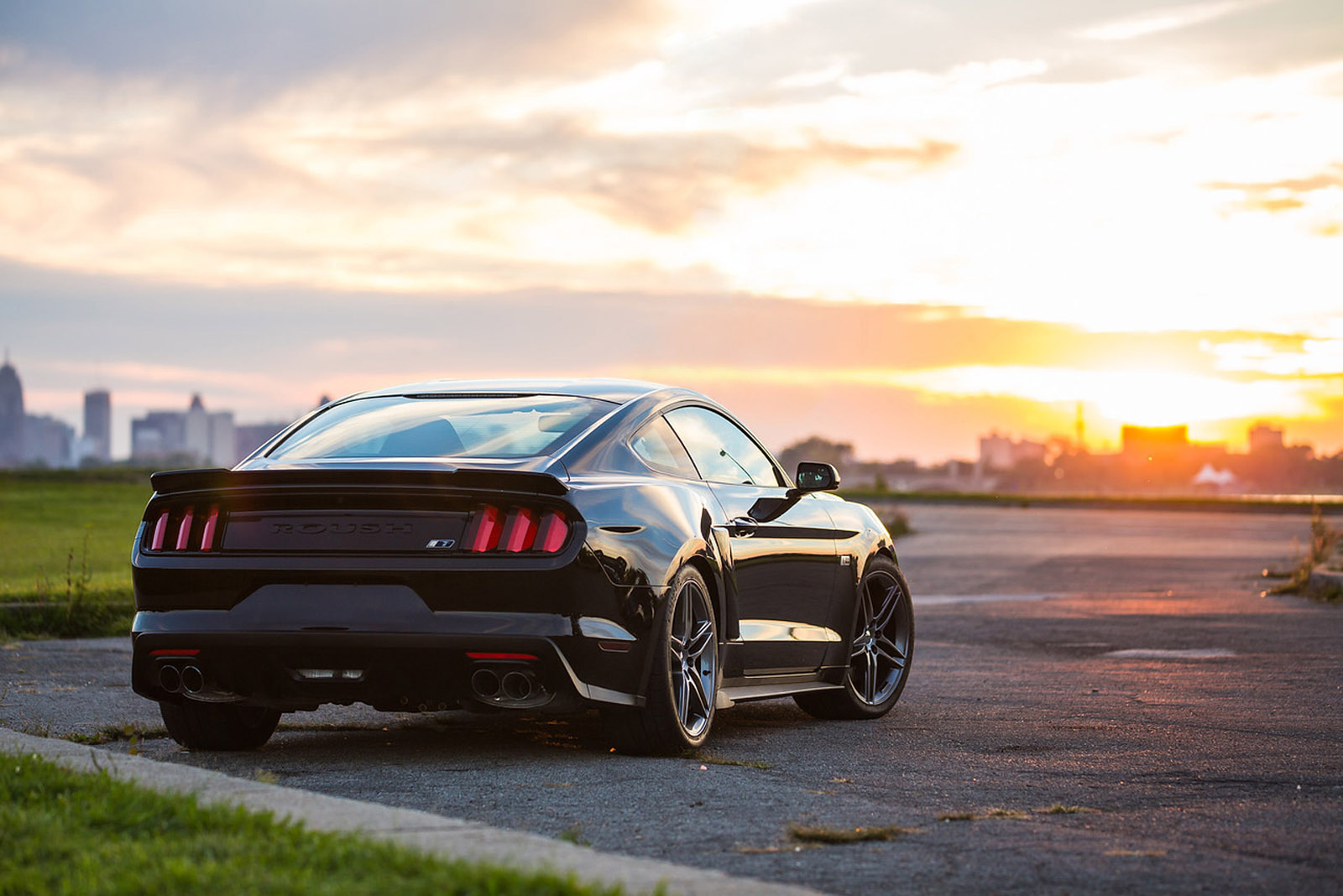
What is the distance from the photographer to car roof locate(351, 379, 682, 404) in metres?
7.28

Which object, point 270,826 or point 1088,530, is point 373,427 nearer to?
point 270,826

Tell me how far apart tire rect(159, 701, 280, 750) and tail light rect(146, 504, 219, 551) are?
69 cm

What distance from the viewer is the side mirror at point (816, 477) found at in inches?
318

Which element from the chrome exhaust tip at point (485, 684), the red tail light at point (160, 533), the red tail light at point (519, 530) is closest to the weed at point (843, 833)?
the chrome exhaust tip at point (485, 684)

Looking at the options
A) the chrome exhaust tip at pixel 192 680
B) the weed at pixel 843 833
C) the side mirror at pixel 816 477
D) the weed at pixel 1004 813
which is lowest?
the weed at pixel 1004 813

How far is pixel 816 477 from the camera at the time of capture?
8.16 m

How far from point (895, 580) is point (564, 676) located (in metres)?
3.18

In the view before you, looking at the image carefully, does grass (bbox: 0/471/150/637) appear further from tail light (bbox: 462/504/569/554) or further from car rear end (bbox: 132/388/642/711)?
tail light (bbox: 462/504/569/554)

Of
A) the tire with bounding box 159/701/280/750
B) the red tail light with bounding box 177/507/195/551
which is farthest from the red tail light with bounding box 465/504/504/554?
the tire with bounding box 159/701/280/750

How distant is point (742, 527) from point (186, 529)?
94.8 inches

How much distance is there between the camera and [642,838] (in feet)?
16.1

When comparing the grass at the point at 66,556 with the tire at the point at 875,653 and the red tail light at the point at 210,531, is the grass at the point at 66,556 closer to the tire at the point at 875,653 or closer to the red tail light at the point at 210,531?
the red tail light at the point at 210,531

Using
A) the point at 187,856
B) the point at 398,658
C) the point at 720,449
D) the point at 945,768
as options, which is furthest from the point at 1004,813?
the point at 720,449

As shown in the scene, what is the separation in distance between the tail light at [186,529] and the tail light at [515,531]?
3.42 ft
